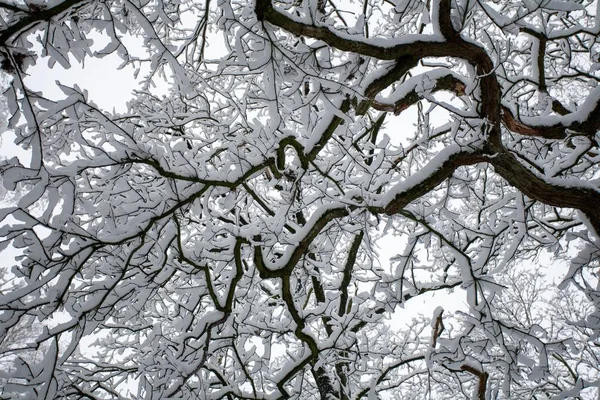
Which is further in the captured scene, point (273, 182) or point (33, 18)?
point (273, 182)

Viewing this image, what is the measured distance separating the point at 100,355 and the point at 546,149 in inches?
213

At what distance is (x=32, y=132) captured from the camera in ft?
5.93

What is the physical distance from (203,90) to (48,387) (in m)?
3.01

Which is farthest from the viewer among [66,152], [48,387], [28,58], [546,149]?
[546,149]

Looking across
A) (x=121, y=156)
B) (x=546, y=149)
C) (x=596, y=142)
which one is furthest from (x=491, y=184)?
(x=121, y=156)

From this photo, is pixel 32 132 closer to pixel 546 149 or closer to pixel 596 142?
pixel 596 142

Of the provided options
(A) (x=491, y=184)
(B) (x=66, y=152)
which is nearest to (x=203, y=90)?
(B) (x=66, y=152)

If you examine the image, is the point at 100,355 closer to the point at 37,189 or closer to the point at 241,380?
the point at 241,380

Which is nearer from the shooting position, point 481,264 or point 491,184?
point 481,264

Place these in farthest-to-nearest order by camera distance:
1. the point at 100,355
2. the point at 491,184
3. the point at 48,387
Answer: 1. the point at 491,184
2. the point at 100,355
3. the point at 48,387

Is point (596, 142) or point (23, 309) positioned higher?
point (596, 142)

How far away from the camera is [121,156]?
2262mm

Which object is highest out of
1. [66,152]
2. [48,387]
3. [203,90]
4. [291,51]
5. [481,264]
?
[203,90]

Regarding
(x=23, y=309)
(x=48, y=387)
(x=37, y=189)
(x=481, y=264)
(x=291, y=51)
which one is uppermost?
(x=291, y=51)
